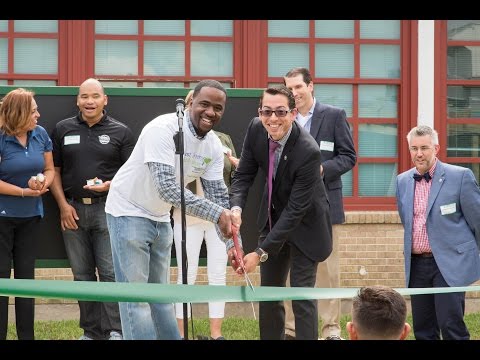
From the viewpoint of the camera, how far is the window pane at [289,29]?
11227mm

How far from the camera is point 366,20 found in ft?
37.1

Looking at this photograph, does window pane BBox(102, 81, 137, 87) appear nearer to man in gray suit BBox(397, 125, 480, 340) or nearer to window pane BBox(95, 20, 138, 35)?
window pane BBox(95, 20, 138, 35)

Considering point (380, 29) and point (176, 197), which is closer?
point (176, 197)

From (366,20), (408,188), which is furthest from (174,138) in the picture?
(366,20)

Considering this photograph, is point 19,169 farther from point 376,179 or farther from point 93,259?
point 376,179

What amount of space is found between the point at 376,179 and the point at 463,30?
2090 millimetres

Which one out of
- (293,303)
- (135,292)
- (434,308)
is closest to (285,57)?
(434,308)

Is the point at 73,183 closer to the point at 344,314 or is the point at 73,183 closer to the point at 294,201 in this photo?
the point at 294,201

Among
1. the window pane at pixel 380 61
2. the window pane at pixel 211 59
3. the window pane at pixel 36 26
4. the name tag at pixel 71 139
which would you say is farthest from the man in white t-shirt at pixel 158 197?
the window pane at pixel 380 61

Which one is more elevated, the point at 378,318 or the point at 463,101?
the point at 463,101

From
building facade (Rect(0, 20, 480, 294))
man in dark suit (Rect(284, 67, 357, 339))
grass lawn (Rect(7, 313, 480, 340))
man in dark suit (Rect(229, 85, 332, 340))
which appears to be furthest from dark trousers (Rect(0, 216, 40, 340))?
building facade (Rect(0, 20, 480, 294))

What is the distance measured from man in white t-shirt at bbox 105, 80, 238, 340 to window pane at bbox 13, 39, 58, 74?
205 inches

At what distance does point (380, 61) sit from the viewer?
37.4ft

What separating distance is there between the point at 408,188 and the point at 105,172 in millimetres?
2524
